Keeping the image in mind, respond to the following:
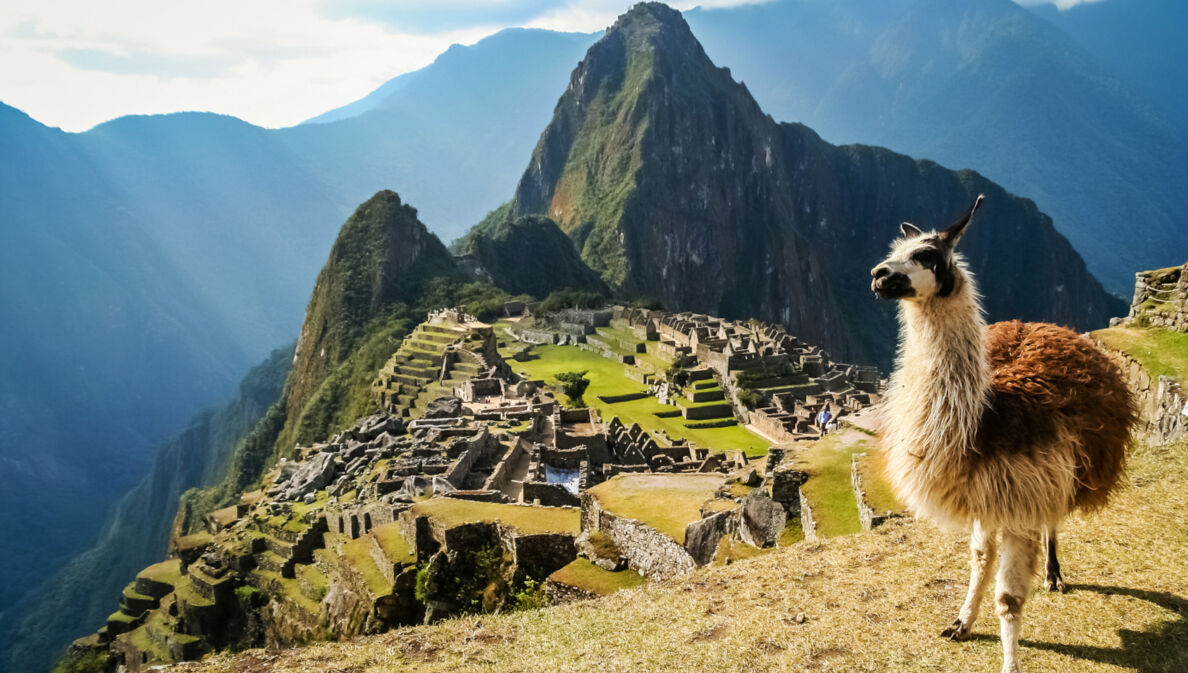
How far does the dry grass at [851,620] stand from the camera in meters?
4.67

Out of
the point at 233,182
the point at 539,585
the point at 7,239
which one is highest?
the point at 233,182

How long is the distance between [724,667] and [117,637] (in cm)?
2150

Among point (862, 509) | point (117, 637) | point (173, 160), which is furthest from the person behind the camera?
point (173, 160)

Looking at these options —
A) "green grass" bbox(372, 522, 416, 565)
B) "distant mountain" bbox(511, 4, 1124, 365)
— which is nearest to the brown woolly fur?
"green grass" bbox(372, 522, 416, 565)

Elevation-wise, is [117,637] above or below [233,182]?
below

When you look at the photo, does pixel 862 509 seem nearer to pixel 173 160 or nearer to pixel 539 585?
pixel 539 585

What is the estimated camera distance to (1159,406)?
32.0ft

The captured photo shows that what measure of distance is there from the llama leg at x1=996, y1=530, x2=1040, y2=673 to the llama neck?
0.59 m

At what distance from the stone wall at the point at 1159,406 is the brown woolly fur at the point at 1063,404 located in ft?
14.6

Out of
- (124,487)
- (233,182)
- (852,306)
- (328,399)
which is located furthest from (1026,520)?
(233,182)

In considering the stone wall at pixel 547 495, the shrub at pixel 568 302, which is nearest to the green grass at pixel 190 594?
the stone wall at pixel 547 495

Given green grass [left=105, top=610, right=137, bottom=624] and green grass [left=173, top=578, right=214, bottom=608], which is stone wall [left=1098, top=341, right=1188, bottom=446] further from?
green grass [left=105, top=610, right=137, bottom=624]

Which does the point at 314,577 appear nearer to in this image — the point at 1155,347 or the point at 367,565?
the point at 367,565

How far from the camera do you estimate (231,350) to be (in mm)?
132000
